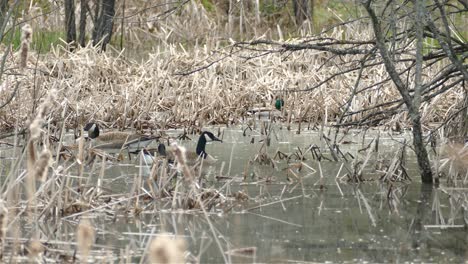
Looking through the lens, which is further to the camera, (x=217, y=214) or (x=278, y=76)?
(x=278, y=76)

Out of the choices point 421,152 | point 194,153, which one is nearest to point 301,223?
point 421,152

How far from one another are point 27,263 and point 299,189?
2868 mm

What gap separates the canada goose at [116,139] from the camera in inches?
355

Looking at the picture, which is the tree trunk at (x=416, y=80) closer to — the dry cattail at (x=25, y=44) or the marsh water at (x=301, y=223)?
the marsh water at (x=301, y=223)

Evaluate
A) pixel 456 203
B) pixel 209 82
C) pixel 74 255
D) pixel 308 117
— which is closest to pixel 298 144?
pixel 308 117

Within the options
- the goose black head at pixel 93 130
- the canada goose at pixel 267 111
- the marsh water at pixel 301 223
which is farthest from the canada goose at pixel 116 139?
the canada goose at pixel 267 111

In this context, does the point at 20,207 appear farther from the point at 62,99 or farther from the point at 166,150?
the point at 62,99

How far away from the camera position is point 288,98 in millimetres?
11531

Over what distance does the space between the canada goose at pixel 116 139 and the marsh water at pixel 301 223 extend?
760 mm

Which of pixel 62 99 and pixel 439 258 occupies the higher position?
pixel 62 99

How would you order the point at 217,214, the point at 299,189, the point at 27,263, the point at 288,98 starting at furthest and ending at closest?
the point at 288,98, the point at 299,189, the point at 217,214, the point at 27,263

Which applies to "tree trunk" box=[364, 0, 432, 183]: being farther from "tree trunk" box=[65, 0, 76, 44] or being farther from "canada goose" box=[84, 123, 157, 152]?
"tree trunk" box=[65, 0, 76, 44]

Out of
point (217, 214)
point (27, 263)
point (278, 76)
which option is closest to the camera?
point (27, 263)

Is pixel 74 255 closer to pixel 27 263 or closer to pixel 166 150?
pixel 27 263
